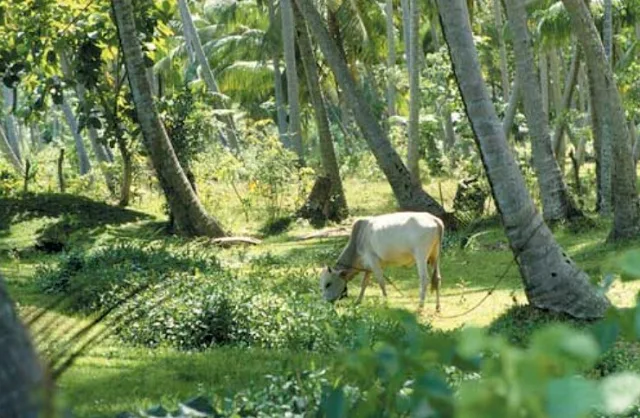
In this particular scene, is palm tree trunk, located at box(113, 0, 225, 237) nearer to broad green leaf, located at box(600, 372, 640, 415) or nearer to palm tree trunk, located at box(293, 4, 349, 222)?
palm tree trunk, located at box(293, 4, 349, 222)

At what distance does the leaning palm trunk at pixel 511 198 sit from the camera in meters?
11.5

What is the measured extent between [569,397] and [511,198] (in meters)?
9.81

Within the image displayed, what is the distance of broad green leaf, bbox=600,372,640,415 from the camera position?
2.05 m

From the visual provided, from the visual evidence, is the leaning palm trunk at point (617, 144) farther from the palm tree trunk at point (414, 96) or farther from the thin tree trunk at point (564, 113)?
the thin tree trunk at point (564, 113)

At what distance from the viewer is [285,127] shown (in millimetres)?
36906

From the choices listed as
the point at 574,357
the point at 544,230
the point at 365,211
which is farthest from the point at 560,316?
the point at 365,211

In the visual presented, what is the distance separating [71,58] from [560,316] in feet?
46.4

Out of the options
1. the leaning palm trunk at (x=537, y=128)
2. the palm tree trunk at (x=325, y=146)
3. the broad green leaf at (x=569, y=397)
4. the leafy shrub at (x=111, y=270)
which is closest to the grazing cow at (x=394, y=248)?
the leafy shrub at (x=111, y=270)

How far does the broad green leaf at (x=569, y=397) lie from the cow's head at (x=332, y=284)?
11.4 metres

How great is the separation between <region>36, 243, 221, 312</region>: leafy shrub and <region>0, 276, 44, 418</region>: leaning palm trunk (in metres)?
8.64

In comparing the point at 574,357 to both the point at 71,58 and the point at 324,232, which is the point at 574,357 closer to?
the point at 324,232

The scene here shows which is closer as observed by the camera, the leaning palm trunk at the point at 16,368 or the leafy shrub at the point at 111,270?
the leaning palm trunk at the point at 16,368

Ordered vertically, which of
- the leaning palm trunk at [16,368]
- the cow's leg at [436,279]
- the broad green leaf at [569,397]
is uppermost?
the broad green leaf at [569,397]

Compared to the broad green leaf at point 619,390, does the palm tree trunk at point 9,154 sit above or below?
below
